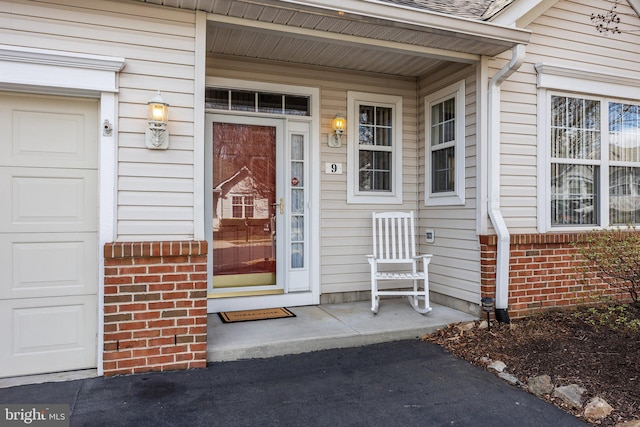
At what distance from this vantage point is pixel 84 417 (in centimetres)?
229

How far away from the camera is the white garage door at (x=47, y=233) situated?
2.78 metres

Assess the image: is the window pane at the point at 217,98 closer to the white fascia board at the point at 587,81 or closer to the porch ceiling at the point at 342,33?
the porch ceiling at the point at 342,33

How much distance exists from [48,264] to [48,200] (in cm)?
44

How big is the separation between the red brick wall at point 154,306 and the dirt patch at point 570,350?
1.98m

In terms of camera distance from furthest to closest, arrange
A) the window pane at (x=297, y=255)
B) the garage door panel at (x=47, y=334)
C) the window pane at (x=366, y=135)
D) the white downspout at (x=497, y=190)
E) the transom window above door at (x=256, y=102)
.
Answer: the window pane at (x=366, y=135), the window pane at (x=297, y=255), the transom window above door at (x=256, y=102), the white downspout at (x=497, y=190), the garage door panel at (x=47, y=334)

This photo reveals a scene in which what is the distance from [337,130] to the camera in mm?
4391

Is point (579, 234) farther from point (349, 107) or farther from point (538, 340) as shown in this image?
point (349, 107)

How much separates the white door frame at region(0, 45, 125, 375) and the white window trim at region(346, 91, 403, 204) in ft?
7.96

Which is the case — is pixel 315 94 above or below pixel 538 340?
above

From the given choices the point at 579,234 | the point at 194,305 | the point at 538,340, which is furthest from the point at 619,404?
the point at 194,305

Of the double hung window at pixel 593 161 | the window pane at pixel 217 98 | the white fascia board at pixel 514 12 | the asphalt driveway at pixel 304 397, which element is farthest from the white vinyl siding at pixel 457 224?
the window pane at pixel 217 98

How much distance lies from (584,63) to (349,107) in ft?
8.17

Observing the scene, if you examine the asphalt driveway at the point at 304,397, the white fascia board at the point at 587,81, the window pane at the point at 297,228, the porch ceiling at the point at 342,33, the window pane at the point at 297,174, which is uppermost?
the porch ceiling at the point at 342,33

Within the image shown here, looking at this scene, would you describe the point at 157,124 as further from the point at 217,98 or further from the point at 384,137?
the point at 384,137
